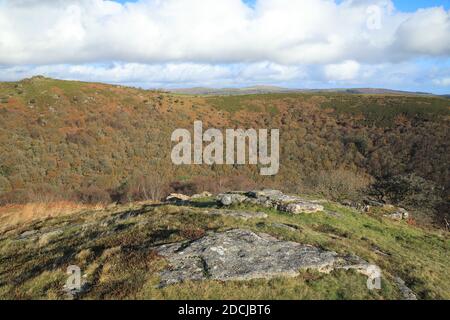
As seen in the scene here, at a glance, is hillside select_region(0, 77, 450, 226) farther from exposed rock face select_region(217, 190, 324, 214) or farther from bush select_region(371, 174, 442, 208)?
exposed rock face select_region(217, 190, 324, 214)

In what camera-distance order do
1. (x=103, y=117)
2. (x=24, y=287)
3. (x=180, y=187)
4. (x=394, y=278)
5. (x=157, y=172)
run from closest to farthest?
1. (x=24, y=287)
2. (x=394, y=278)
3. (x=180, y=187)
4. (x=157, y=172)
5. (x=103, y=117)

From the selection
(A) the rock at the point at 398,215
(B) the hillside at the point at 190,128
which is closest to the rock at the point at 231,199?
(A) the rock at the point at 398,215

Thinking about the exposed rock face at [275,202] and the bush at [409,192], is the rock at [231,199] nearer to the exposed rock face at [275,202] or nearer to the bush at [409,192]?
the exposed rock face at [275,202]

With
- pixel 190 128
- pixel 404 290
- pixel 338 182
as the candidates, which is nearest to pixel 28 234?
pixel 404 290

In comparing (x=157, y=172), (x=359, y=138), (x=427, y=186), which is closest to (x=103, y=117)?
(x=157, y=172)

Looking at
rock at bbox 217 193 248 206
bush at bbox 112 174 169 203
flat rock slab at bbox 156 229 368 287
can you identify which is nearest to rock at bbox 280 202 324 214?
rock at bbox 217 193 248 206
